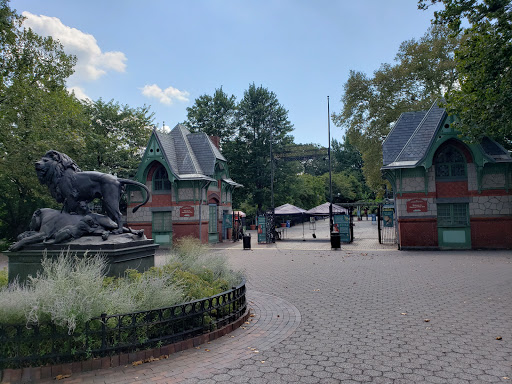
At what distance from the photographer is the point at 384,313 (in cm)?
688

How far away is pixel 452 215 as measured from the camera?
19.3 m

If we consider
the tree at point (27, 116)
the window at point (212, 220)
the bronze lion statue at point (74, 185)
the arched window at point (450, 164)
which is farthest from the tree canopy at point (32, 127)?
the arched window at point (450, 164)

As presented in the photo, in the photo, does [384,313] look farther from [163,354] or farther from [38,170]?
[38,170]

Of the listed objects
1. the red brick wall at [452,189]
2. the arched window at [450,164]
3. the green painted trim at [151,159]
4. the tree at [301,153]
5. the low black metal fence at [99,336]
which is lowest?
the low black metal fence at [99,336]

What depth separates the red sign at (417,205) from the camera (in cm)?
1947

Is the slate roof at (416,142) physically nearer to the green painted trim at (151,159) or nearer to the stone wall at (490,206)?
the stone wall at (490,206)

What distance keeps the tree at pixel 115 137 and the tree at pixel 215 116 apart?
13.4 m

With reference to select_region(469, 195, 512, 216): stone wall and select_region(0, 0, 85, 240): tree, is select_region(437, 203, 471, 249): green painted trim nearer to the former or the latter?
select_region(469, 195, 512, 216): stone wall

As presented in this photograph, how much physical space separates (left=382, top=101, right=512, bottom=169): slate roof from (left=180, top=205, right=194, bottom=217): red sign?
13.1m

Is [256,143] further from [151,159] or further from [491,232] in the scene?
[491,232]

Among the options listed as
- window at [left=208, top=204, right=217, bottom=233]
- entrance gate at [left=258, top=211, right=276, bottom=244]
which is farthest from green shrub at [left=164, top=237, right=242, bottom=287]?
window at [left=208, top=204, right=217, bottom=233]

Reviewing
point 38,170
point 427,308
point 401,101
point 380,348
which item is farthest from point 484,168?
point 38,170

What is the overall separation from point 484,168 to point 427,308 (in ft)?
49.5

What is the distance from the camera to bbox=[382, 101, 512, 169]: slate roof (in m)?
19.2
